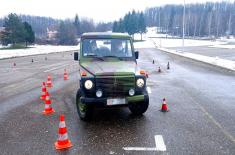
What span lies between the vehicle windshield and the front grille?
4.82 feet

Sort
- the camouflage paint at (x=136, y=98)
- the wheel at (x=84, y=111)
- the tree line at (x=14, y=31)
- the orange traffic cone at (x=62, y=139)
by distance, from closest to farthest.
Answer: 1. the orange traffic cone at (x=62, y=139)
2. the camouflage paint at (x=136, y=98)
3. the wheel at (x=84, y=111)
4. the tree line at (x=14, y=31)

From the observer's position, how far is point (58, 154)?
17.2 feet

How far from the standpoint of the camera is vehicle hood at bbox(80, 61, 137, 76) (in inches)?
267

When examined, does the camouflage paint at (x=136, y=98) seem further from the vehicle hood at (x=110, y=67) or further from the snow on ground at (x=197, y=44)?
the snow on ground at (x=197, y=44)

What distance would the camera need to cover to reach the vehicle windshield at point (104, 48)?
8086 millimetres

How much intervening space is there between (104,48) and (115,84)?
176cm

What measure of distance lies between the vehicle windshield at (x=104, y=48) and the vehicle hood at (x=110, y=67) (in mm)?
388

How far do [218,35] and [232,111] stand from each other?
127 metres

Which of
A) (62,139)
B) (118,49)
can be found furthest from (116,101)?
(118,49)

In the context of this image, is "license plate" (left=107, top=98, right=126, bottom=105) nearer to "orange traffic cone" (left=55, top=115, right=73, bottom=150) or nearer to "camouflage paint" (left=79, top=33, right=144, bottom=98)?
"camouflage paint" (left=79, top=33, right=144, bottom=98)

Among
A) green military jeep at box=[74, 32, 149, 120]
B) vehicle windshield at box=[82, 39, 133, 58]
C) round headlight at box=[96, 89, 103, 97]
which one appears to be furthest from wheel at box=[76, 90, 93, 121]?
vehicle windshield at box=[82, 39, 133, 58]

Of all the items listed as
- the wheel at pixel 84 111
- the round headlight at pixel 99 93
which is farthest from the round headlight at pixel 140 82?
the wheel at pixel 84 111

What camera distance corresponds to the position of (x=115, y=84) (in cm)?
678

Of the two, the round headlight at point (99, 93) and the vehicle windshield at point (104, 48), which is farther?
the vehicle windshield at point (104, 48)
